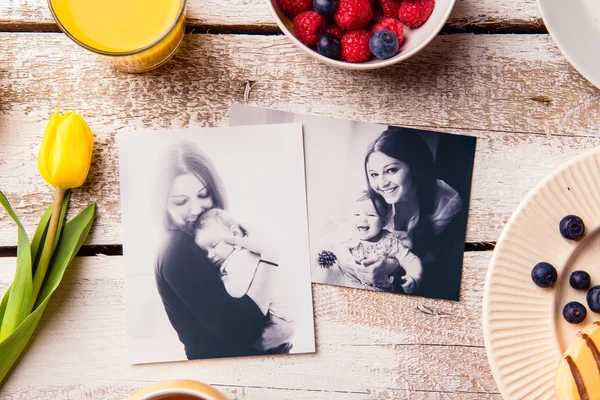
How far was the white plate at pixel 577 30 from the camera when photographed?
77 cm

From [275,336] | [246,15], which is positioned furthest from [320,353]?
[246,15]

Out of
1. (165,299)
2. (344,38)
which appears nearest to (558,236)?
(344,38)

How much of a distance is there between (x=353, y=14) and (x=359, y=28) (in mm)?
28

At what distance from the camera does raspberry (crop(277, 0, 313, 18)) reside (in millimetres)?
765

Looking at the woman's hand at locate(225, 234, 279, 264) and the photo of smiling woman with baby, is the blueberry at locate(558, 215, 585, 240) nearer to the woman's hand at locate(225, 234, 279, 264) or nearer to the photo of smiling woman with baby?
the photo of smiling woman with baby

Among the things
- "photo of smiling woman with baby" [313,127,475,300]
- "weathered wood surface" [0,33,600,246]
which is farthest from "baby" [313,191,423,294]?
"weathered wood surface" [0,33,600,246]

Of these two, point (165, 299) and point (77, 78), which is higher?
point (77, 78)

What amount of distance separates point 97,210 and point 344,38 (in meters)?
0.45

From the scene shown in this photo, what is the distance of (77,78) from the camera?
0.83 metres

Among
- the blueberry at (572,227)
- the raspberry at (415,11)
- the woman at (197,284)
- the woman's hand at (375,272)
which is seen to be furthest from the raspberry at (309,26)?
the blueberry at (572,227)

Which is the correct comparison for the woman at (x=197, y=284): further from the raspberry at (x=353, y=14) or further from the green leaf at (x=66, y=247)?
the raspberry at (x=353, y=14)

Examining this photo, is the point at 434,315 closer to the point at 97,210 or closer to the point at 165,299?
the point at 165,299

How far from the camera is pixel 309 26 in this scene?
0.75 m

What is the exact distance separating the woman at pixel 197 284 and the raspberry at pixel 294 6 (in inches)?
9.7
